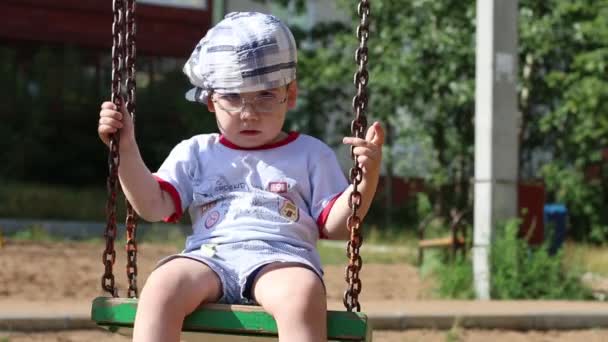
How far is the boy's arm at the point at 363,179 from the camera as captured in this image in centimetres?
367

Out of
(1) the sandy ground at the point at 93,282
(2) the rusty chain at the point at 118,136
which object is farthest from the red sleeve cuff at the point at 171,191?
(1) the sandy ground at the point at 93,282

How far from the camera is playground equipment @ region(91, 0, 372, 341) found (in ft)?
11.2

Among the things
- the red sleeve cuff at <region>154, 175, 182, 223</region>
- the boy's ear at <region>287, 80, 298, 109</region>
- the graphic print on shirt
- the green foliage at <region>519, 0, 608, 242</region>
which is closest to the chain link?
the red sleeve cuff at <region>154, 175, 182, 223</region>

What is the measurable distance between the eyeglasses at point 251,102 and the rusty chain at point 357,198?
0.88 feet

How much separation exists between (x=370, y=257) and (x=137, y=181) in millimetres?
9483

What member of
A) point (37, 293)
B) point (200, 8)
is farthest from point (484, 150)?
point (200, 8)

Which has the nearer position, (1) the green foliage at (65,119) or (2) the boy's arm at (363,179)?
(2) the boy's arm at (363,179)

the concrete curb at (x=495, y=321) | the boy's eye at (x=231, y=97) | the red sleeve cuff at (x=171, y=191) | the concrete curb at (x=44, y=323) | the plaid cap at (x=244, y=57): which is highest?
the plaid cap at (x=244, y=57)

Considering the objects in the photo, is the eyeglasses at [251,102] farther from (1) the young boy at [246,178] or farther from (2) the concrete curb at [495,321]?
(2) the concrete curb at [495,321]

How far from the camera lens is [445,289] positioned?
9266mm

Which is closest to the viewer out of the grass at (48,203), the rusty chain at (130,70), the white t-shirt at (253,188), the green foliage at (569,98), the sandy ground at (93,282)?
Result: the white t-shirt at (253,188)

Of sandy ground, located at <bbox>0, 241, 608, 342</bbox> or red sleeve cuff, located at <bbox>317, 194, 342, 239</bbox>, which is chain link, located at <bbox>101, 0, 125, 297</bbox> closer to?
red sleeve cuff, located at <bbox>317, 194, 342, 239</bbox>

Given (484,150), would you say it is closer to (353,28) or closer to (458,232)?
(458,232)

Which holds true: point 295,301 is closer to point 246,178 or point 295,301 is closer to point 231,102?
point 246,178
